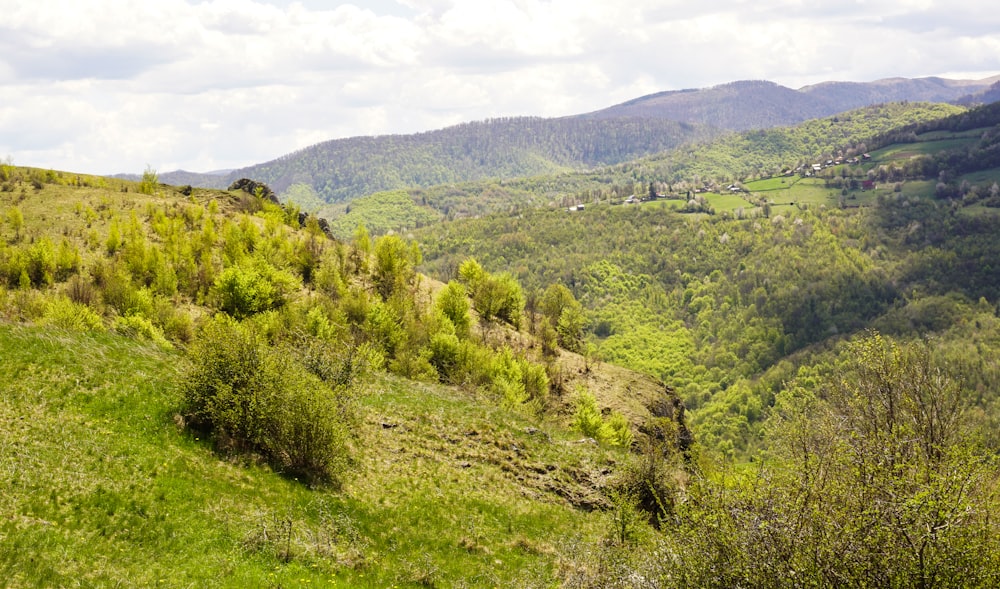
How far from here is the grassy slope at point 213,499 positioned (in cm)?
1755

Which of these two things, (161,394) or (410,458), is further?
(410,458)

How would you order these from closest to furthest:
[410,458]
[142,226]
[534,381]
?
[410,458] → [534,381] → [142,226]

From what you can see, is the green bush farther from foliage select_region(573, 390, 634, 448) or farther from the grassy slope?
foliage select_region(573, 390, 634, 448)

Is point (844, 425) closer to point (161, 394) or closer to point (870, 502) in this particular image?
point (870, 502)

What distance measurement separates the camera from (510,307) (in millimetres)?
71688

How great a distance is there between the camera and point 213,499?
21.3m

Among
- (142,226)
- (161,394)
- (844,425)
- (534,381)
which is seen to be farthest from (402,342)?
(844,425)

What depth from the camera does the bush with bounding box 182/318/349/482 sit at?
25281 mm

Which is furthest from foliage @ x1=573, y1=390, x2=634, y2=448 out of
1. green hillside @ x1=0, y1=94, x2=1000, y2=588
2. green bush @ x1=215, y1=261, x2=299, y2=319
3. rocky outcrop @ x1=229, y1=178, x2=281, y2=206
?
rocky outcrop @ x1=229, y1=178, x2=281, y2=206

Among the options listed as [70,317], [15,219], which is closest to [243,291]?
[70,317]

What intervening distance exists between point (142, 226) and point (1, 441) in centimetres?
4528

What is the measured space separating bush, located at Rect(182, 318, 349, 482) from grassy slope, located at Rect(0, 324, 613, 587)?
1.26 m

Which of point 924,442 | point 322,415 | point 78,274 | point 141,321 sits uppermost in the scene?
point 78,274

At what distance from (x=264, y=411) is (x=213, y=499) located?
4.64 meters
